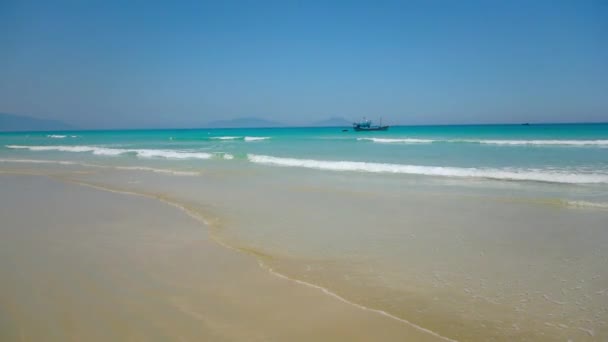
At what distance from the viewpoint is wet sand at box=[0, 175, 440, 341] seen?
10.3 feet

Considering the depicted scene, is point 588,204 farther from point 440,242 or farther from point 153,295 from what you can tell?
point 153,295

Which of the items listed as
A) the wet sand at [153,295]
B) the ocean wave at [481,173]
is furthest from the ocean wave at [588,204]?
the wet sand at [153,295]

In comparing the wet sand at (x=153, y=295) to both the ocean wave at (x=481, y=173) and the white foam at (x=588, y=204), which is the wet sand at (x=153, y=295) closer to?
the white foam at (x=588, y=204)

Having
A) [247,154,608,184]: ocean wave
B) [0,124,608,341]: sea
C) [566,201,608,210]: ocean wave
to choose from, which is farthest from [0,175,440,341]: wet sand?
[247,154,608,184]: ocean wave

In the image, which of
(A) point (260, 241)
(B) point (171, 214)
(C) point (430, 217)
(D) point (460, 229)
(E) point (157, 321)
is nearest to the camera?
(E) point (157, 321)

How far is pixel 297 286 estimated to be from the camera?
13.1 ft

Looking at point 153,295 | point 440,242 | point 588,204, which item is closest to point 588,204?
point 588,204

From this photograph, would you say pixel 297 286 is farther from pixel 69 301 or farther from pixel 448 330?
pixel 69 301

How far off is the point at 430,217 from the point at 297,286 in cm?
392

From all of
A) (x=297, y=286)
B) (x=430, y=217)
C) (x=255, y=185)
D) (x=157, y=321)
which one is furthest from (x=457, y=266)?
(x=255, y=185)

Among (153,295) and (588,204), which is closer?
(153,295)

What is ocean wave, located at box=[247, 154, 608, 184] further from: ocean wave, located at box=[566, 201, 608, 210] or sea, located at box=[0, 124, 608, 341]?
ocean wave, located at box=[566, 201, 608, 210]

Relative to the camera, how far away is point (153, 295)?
3.82 meters

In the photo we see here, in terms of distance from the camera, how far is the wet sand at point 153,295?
10.3 feet
